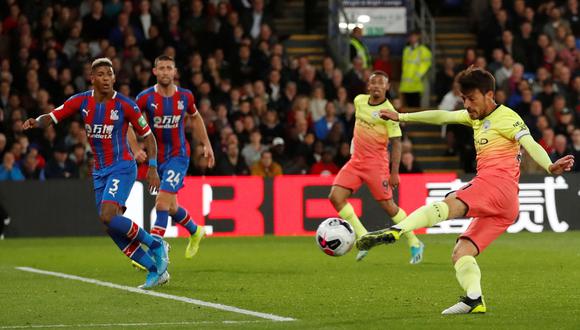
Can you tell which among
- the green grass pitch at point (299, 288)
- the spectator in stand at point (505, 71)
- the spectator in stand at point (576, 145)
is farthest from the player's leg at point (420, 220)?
the spectator in stand at point (505, 71)

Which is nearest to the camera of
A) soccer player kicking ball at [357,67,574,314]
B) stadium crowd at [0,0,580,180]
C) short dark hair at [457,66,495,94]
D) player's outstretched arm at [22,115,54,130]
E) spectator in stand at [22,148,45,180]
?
soccer player kicking ball at [357,67,574,314]

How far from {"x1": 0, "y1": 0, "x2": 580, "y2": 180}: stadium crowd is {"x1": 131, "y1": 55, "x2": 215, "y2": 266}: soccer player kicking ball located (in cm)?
673

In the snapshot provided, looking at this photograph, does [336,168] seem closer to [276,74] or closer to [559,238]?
[276,74]

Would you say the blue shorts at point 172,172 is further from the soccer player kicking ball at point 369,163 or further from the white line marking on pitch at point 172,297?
the soccer player kicking ball at point 369,163

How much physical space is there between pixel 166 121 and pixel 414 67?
11958 millimetres

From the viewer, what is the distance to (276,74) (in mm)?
24047

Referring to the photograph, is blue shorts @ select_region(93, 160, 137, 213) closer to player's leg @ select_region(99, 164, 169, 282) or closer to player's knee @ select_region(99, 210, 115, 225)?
player's leg @ select_region(99, 164, 169, 282)

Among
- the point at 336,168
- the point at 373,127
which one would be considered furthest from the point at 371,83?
the point at 336,168

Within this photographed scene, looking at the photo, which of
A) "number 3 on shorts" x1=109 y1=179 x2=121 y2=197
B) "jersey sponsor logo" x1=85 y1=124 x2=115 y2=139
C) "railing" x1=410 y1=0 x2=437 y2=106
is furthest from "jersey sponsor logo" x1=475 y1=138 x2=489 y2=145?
"railing" x1=410 y1=0 x2=437 y2=106

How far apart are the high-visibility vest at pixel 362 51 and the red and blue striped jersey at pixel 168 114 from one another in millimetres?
12113

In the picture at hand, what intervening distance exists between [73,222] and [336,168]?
4.70 meters

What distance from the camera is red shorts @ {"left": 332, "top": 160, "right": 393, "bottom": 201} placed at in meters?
15.8

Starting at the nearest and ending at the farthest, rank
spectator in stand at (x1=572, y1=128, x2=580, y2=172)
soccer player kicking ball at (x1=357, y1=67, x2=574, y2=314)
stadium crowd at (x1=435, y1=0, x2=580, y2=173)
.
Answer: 1. soccer player kicking ball at (x1=357, y1=67, x2=574, y2=314)
2. spectator in stand at (x1=572, y1=128, x2=580, y2=172)
3. stadium crowd at (x1=435, y1=0, x2=580, y2=173)

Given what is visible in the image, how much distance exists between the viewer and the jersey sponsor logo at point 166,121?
1468 centimetres
